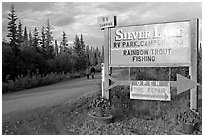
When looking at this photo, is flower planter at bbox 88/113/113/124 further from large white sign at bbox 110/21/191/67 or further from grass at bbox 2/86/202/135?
large white sign at bbox 110/21/191/67

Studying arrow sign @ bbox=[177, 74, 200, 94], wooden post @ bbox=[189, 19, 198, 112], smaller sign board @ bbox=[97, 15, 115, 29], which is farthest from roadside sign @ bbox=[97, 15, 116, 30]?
arrow sign @ bbox=[177, 74, 200, 94]

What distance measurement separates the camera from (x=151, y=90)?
19.6ft

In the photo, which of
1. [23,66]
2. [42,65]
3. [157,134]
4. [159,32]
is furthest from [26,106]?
[42,65]

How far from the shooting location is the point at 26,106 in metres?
7.38

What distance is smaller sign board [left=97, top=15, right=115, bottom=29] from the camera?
21.2 feet

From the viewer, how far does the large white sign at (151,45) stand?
5762mm

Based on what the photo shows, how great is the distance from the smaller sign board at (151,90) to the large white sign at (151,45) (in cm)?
52

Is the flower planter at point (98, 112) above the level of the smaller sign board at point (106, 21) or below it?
below

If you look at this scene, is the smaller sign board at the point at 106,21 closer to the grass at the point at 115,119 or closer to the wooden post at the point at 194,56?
the wooden post at the point at 194,56

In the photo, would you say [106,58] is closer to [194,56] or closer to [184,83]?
[184,83]

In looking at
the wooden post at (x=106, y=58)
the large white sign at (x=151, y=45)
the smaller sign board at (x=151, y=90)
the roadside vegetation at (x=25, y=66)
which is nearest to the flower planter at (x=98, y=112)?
the wooden post at (x=106, y=58)

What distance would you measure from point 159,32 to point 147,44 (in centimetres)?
45

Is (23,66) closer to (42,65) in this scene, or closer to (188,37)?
(42,65)

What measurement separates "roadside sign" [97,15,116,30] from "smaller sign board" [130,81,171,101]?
1.84 meters
